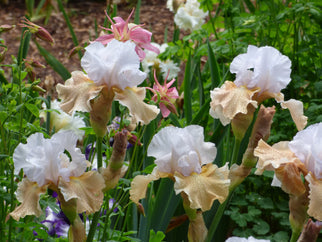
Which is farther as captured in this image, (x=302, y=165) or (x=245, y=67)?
(x=245, y=67)

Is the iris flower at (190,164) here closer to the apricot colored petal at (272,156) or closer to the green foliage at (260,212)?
the apricot colored petal at (272,156)

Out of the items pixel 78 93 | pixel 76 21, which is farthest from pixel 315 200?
pixel 76 21

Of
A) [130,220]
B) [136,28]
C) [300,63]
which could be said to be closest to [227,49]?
[300,63]

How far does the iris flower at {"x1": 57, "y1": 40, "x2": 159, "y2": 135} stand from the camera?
815 millimetres

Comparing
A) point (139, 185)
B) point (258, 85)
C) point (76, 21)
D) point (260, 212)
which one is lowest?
point (76, 21)

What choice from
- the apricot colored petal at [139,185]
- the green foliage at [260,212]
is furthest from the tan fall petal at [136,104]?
the green foliage at [260,212]

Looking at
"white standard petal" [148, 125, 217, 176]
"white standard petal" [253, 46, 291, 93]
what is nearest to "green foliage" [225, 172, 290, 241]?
"white standard petal" [253, 46, 291, 93]

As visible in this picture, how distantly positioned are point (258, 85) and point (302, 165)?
212 millimetres

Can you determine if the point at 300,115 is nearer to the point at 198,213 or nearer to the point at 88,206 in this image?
the point at 198,213

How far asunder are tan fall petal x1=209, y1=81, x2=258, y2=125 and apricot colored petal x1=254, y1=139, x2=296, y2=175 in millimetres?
92

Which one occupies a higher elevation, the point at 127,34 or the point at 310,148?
the point at 127,34

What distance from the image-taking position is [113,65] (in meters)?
0.82

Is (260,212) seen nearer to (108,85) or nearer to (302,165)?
(302,165)

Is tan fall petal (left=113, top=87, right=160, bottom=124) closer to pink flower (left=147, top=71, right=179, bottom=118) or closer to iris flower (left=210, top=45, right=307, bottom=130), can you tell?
iris flower (left=210, top=45, right=307, bottom=130)
